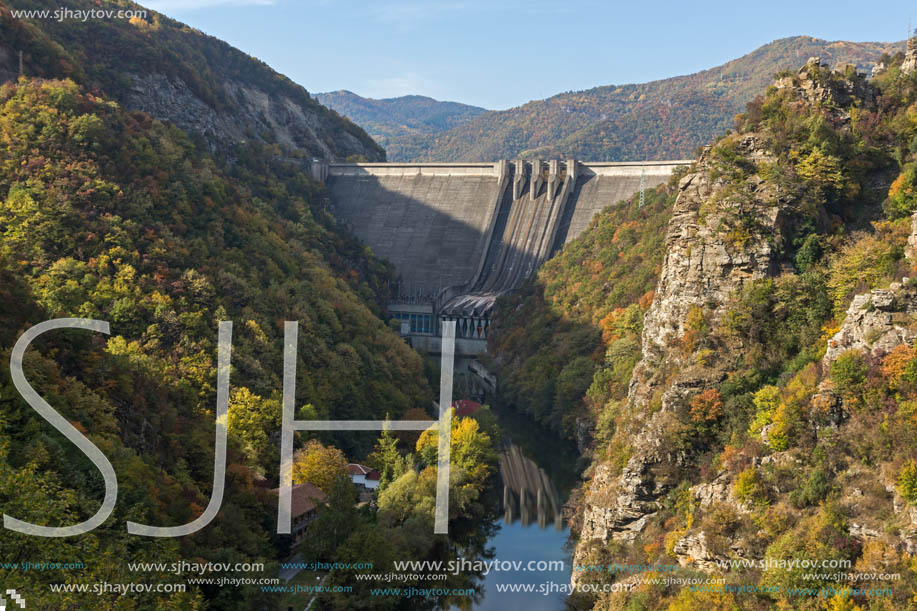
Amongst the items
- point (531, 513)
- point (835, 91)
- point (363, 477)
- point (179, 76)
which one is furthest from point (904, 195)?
point (179, 76)

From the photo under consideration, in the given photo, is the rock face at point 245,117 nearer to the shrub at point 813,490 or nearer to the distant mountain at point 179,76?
the distant mountain at point 179,76

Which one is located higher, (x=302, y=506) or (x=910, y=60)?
(x=910, y=60)

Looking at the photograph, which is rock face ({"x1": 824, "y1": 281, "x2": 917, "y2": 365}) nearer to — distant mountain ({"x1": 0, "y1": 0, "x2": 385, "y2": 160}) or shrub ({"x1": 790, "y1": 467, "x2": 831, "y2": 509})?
shrub ({"x1": 790, "y1": 467, "x2": 831, "y2": 509})

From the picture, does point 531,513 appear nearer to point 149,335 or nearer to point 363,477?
point 363,477

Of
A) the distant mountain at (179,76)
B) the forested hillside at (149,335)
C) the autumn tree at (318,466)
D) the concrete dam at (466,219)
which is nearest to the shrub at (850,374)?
the forested hillside at (149,335)

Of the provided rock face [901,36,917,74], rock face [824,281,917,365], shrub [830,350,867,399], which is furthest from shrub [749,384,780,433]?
rock face [901,36,917,74]

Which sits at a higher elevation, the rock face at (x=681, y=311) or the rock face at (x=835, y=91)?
the rock face at (x=835, y=91)

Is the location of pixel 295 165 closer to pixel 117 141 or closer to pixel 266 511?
pixel 117 141
